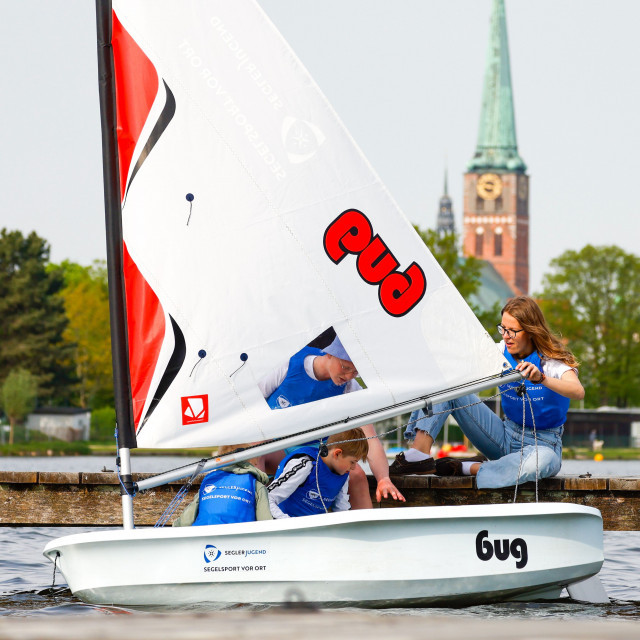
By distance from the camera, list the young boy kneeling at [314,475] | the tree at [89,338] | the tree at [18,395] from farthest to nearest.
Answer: the tree at [89,338] → the tree at [18,395] → the young boy kneeling at [314,475]

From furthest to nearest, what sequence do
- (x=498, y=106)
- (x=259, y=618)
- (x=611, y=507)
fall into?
1. (x=498, y=106)
2. (x=611, y=507)
3. (x=259, y=618)

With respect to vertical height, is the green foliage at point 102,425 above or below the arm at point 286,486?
below

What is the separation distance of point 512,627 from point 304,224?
13.8 ft

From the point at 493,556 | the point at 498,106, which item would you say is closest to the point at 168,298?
the point at 493,556

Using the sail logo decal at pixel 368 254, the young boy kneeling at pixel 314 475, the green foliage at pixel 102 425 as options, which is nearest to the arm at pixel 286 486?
the young boy kneeling at pixel 314 475

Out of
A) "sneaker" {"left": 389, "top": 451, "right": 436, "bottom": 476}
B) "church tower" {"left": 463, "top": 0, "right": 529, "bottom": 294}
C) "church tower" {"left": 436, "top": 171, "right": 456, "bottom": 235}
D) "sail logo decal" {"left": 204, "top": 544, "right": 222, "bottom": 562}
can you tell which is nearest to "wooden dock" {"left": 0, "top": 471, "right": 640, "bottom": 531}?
"sneaker" {"left": 389, "top": 451, "right": 436, "bottom": 476}

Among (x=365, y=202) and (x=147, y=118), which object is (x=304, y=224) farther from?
(x=147, y=118)

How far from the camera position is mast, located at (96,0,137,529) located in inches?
263

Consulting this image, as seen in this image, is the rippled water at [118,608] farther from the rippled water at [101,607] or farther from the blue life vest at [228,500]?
the blue life vest at [228,500]

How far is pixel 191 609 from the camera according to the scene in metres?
6.48

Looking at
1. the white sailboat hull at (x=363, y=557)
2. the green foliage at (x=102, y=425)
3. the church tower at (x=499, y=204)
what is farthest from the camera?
the church tower at (x=499, y=204)

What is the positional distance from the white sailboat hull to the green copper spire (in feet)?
487

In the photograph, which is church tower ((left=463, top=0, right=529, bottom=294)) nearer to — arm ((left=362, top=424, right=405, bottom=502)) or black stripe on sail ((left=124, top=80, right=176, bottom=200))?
arm ((left=362, top=424, right=405, bottom=502))

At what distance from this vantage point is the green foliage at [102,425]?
6662 cm
